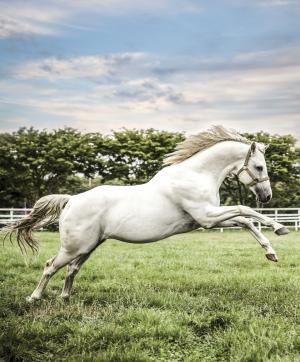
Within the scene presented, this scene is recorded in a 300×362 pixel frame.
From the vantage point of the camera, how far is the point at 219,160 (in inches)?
287

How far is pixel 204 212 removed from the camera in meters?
6.88

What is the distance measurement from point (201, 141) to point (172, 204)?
3.97ft

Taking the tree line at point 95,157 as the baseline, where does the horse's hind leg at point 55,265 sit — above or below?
below

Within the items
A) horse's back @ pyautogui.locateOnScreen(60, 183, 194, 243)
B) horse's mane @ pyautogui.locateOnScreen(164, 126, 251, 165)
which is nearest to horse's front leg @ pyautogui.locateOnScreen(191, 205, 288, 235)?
horse's back @ pyautogui.locateOnScreen(60, 183, 194, 243)

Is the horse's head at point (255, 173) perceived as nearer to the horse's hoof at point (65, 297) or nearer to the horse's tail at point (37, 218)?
the horse's tail at point (37, 218)

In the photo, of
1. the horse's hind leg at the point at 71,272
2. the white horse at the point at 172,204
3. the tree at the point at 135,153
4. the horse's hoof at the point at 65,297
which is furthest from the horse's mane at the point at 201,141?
the tree at the point at 135,153

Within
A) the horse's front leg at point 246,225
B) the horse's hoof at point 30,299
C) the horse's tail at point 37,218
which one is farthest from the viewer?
the horse's tail at point 37,218

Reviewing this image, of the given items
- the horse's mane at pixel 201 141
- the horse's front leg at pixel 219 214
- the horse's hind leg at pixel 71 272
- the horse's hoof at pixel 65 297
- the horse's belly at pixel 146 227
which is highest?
the horse's mane at pixel 201 141

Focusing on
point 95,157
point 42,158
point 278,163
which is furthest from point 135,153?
point 278,163

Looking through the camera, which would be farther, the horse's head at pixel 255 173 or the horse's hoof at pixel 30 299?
the horse's head at pixel 255 173

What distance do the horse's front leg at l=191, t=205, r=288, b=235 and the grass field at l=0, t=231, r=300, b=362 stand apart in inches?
45.8

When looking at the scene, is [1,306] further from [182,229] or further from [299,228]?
[299,228]

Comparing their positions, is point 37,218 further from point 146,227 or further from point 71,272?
point 146,227

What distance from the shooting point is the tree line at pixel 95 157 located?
3688 cm
